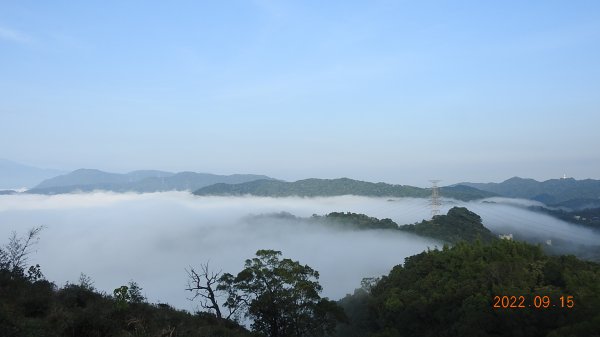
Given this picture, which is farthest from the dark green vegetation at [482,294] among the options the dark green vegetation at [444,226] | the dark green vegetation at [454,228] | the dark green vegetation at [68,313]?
the dark green vegetation at [454,228]

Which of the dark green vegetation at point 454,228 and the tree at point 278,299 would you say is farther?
the dark green vegetation at point 454,228

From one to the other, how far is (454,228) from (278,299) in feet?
289

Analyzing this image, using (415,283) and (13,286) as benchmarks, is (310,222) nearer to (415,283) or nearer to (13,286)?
(415,283)

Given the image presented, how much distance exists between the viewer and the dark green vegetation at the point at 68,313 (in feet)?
36.1

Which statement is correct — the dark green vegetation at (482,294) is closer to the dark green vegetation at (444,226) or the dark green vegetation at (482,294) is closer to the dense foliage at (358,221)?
the dark green vegetation at (444,226)

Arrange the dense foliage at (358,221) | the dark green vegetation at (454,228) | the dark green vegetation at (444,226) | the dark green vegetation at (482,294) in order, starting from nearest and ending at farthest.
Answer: the dark green vegetation at (482,294), the dark green vegetation at (454,228), the dark green vegetation at (444,226), the dense foliage at (358,221)

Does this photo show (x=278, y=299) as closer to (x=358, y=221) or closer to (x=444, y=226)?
(x=444, y=226)

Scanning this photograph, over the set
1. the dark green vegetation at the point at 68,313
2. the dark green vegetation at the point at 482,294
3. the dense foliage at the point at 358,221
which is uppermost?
the dark green vegetation at the point at 68,313

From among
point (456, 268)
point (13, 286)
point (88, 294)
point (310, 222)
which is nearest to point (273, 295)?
point (88, 294)

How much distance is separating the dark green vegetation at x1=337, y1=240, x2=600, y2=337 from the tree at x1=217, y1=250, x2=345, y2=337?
13.5 ft

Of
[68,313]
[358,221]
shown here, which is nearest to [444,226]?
[358,221]

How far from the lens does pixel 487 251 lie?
4244 centimetres

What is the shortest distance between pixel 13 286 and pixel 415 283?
33.0 m

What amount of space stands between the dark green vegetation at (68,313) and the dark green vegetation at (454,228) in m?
89.9
